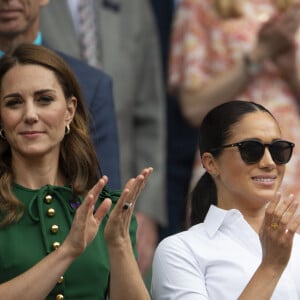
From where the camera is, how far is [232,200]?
5664 mm

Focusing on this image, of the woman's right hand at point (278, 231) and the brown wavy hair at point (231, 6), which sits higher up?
the brown wavy hair at point (231, 6)

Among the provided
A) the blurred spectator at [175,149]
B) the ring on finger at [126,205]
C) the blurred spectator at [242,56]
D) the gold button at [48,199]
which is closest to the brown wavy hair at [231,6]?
the blurred spectator at [242,56]

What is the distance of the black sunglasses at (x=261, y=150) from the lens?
558 cm

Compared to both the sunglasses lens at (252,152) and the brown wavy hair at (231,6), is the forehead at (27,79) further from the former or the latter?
the brown wavy hair at (231,6)

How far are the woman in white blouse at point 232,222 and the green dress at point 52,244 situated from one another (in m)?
0.23

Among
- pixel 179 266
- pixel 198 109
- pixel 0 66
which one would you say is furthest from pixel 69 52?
pixel 179 266

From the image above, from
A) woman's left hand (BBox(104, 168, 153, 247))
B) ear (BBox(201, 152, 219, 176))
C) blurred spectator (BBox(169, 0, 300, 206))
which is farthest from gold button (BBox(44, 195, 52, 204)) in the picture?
blurred spectator (BBox(169, 0, 300, 206))

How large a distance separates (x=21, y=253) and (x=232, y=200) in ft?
2.80

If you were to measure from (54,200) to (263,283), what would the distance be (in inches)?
35.0

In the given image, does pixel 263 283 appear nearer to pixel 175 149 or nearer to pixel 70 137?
pixel 70 137

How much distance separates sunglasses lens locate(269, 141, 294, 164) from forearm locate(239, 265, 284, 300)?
517 mm

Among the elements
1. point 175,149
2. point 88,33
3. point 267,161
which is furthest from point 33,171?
point 175,149

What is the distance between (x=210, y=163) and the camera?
18.8 ft

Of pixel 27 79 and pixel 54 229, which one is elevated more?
pixel 27 79
